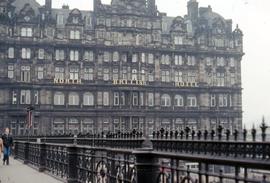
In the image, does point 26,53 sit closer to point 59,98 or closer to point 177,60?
point 59,98

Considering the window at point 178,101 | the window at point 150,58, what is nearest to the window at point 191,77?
the window at point 178,101

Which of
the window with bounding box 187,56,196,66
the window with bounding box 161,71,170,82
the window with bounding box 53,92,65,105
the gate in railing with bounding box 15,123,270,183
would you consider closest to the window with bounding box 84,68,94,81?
the window with bounding box 53,92,65,105

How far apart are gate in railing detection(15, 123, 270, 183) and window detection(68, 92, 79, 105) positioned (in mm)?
46383

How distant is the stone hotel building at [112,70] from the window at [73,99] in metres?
0.13

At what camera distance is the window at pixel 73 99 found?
59875mm

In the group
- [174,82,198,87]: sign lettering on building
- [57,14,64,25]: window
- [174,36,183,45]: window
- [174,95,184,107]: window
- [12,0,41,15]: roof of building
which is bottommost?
[174,95,184,107]: window

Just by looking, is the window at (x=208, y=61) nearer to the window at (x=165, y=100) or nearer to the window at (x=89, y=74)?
the window at (x=165, y=100)

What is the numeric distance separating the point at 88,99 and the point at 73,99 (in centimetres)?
198

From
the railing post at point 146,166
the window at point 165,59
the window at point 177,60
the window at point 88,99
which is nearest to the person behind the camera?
the railing post at point 146,166

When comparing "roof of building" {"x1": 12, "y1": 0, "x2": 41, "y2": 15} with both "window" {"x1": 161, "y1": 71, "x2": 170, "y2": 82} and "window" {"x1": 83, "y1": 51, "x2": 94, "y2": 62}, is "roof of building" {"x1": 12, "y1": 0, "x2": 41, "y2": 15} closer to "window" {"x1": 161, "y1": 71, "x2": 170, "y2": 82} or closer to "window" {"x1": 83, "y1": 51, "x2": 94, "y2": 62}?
"window" {"x1": 83, "y1": 51, "x2": 94, "y2": 62}

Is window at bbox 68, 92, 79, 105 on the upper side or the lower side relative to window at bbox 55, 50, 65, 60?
lower

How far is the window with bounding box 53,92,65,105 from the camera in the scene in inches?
2336

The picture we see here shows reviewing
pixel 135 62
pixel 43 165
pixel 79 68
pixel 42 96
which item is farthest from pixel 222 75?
pixel 43 165

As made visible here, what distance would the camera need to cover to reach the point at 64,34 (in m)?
60.6
